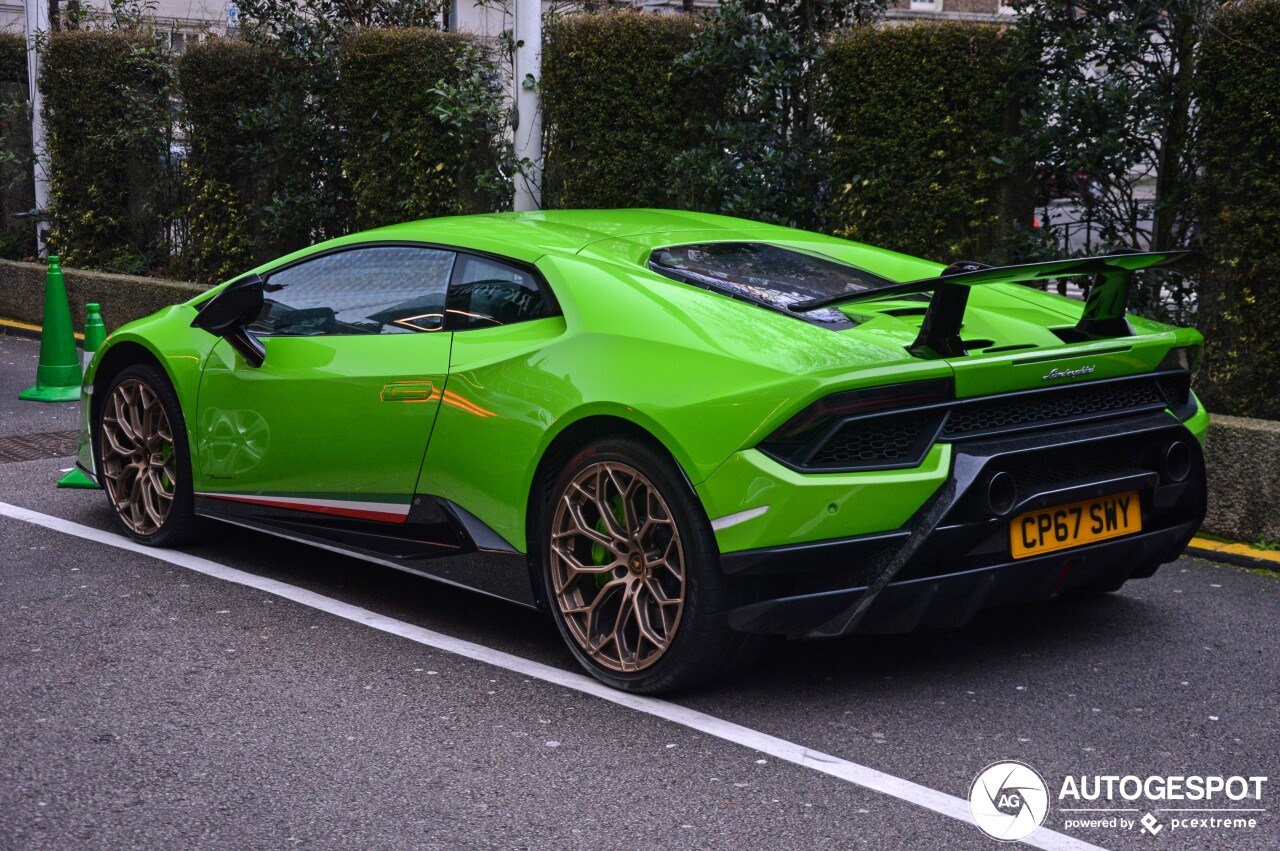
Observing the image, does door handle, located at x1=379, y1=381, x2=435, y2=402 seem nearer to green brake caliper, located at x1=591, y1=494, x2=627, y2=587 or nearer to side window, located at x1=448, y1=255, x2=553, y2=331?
side window, located at x1=448, y1=255, x2=553, y2=331

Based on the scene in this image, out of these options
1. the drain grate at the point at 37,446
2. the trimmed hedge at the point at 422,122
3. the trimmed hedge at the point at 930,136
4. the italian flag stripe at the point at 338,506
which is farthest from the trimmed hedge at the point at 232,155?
the italian flag stripe at the point at 338,506

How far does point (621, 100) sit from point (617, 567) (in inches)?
221

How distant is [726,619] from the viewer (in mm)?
4059

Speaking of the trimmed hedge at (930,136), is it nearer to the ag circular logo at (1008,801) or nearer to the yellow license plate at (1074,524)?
the yellow license plate at (1074,524)

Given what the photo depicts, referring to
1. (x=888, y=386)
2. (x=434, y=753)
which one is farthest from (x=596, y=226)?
(x=434, y=753)

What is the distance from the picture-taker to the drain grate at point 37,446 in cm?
802

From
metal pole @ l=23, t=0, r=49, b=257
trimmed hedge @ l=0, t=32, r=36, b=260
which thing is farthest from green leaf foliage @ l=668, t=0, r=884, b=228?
trimmed hedge @ l=0, t=32, r=36, b=260

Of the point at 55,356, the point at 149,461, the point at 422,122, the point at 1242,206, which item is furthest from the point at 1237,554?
the point at 55,356

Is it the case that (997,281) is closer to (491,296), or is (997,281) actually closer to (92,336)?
(491,296)

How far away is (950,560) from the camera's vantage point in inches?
159

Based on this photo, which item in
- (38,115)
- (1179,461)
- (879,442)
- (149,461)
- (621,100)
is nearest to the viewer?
(879,442)

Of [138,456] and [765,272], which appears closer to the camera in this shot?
[765,272]

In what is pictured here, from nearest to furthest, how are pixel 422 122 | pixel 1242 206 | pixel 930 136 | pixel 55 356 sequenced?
1. pixel 1242 206
2. pixel 930 136
3. pixel 55 356
4. pixel 422 122

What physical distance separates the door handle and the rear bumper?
4.26ft
